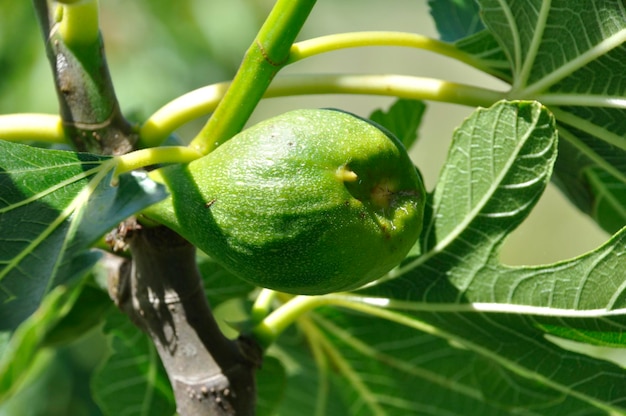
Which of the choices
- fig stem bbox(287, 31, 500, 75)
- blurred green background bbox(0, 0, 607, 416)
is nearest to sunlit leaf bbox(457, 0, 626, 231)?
fig stem bbox(287, 31, 500, 75)

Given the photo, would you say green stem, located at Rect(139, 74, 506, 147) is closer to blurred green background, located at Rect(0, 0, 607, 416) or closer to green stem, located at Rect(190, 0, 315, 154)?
green stem, located at Rect(190, 0, 315, 154)

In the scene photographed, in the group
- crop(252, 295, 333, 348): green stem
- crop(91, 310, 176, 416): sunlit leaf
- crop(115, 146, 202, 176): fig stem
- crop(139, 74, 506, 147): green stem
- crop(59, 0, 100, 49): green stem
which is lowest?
crop(91, 310, 176, 416): sunlit leaf

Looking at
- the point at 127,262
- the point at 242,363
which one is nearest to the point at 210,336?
the point at 242,363

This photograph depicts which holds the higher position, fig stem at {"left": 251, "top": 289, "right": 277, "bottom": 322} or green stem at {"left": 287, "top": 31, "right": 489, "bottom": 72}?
green stem at {"left": 287, "top": 31, "right": 489, "bottom": 72}

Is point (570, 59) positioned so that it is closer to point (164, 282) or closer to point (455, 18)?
point (455, 18)

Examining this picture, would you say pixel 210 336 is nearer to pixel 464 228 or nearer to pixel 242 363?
pixel 242 363

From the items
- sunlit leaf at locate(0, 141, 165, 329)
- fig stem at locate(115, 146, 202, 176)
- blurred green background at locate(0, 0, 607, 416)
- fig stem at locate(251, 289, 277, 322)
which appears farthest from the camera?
blurred green background at locate(0, 0, 607, 416)

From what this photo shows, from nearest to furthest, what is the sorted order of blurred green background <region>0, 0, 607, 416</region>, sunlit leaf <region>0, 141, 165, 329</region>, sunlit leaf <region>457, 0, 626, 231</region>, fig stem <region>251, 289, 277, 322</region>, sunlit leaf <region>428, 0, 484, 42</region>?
sunlit leaf <region>0, 141, 165, 329</region>
sunlit leaf <region>457, 0, 626, 231</region>
fig stem <region>251, 289, 277, 322</region>
sunlit leaf <region>428, 0, 484, 42</region>
blurred green background <region>0, 0, 607, 416</region>

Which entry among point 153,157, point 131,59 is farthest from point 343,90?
point 131,59

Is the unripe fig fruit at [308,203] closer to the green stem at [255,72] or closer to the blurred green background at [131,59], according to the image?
the green stem at [255,72]
